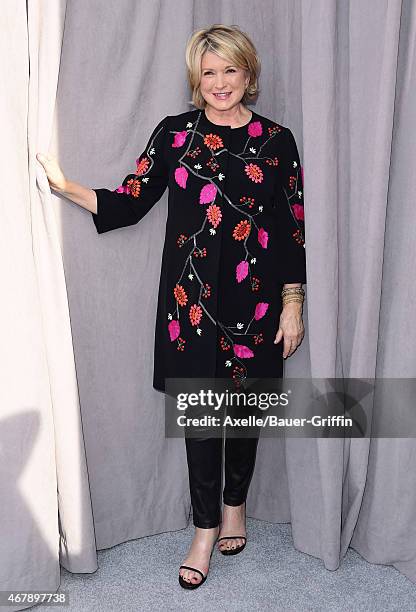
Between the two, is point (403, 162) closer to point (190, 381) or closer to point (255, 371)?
point (255, 371)

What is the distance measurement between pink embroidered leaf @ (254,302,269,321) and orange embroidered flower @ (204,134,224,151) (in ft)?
1.48

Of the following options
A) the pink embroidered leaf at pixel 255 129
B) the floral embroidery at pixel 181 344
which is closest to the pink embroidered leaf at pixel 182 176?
the pink embroidered leaf at pixel 255 129

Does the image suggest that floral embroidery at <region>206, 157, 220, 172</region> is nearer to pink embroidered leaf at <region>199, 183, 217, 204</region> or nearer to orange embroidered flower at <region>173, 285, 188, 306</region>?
pink embroidered leaf at <region>199, 183, 217, 204</region>

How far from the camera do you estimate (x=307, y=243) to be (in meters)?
2.00

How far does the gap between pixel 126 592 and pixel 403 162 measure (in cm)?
141

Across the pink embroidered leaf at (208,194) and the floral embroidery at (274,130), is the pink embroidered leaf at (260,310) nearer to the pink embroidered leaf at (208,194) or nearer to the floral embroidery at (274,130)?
the pink embroidered leaf at (208,194)

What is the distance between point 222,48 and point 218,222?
0.45 metres

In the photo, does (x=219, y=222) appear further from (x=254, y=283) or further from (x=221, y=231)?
(x=254, y=283)

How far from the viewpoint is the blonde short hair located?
1.91 meters

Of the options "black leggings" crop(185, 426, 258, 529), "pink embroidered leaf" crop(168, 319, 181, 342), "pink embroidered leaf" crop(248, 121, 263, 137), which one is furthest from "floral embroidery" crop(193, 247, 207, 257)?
"black leggings" crop(185, 426, 258, 529)

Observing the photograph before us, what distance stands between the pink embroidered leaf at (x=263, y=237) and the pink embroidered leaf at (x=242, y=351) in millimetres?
288

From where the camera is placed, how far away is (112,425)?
7.48 feet

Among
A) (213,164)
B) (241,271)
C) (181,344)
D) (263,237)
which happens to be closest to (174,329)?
(181,344)

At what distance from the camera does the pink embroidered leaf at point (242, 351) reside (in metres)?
2.07
